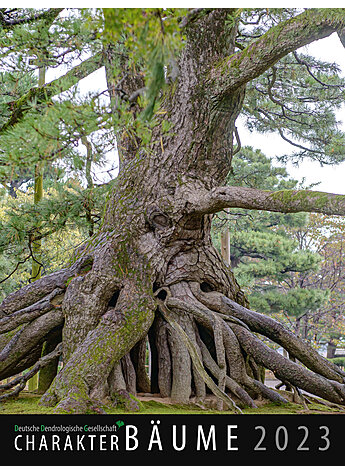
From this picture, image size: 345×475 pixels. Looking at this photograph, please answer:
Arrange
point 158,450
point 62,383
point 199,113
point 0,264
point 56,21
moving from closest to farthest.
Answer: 1. point 158,450
2. point 62,383
3. point 56,21
4. point 199,113
5. point 0,264

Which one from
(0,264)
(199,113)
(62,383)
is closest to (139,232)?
(199,113)

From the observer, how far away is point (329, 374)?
196 cm

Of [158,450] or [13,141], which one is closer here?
[13,141]

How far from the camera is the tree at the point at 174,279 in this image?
5.66 feet

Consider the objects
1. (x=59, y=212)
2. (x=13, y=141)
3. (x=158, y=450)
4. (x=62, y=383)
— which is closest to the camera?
(x=13, y=141)

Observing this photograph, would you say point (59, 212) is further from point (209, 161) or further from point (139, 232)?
point (209, 161)

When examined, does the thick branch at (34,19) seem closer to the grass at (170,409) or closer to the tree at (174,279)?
the tree at (174,279)

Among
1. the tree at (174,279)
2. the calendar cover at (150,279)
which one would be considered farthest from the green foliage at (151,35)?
the tree at (174,279)

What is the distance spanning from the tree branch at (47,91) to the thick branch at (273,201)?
0.70 metres

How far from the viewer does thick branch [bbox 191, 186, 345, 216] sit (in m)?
1.47

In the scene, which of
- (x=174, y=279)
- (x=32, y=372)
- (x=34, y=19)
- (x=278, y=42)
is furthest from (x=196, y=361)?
(x=34, y=19)

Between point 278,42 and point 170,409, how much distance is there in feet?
4.83

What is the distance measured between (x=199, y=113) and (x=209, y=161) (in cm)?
22

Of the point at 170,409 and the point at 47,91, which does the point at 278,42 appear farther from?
the point at 170,409
